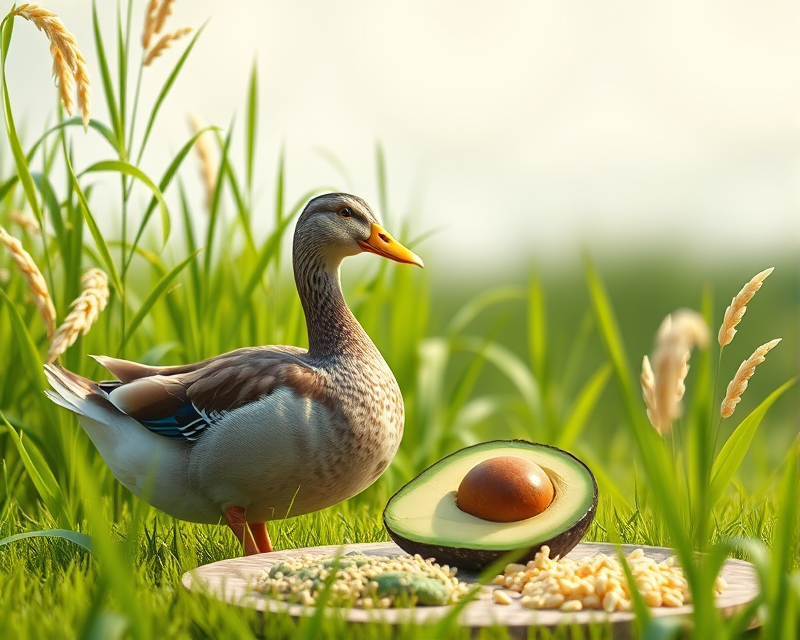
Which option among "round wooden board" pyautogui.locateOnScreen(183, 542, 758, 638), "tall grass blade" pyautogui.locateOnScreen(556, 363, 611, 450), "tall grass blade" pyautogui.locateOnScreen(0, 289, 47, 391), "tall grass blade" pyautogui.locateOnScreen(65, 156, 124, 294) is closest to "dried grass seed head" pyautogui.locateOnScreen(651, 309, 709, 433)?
"round wooden board" pyautogui.locateOnScreen(183, 542, 758, 638)

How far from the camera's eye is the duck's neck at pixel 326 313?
3.22 meters

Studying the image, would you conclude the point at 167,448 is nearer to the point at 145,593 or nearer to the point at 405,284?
the point at 145,593

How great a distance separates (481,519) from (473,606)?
18.2 inches

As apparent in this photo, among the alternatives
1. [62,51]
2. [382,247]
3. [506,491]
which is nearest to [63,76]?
[62,51]

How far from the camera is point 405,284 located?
199 inches

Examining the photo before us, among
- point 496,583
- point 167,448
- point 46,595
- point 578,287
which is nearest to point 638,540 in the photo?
point 496,583

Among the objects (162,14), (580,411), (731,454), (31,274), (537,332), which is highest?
(162,14)

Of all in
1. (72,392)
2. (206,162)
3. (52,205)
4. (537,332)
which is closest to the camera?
(72,392)

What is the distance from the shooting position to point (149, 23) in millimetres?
3467

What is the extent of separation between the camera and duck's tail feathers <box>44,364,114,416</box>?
125 inches

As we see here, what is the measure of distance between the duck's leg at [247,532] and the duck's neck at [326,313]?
603mm

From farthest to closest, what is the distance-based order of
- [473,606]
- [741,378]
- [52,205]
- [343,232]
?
[52,205], [343,232], [741,378], [473,606]

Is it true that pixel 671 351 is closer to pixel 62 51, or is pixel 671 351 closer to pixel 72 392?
pixel 62 51

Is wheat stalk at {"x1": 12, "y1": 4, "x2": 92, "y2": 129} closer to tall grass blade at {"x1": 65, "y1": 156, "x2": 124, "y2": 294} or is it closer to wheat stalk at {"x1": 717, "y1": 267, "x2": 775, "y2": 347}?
tall grass blade at {"x1": 65, "y1": 156, "x2": 124, "y2": 294}
